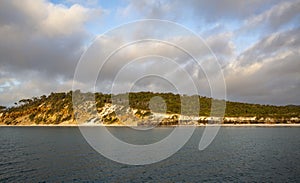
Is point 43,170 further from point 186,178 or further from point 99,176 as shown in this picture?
point 186,178

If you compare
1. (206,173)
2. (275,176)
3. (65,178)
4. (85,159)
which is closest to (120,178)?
(65,178)

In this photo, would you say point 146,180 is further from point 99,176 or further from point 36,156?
point 36,156

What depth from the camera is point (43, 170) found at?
44.2m

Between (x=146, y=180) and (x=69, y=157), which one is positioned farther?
(x=69, y=157)

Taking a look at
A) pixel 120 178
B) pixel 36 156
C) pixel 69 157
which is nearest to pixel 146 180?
pixel 120 178

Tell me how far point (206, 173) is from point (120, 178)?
13.3m

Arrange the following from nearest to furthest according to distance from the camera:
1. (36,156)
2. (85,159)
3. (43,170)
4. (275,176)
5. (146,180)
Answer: (146,180), (275,176), (43,170), (85,159), (36,156)

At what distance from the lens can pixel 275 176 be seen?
4062 centimetres

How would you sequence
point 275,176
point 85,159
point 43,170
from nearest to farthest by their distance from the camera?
point 275,176 < point 43,170 < point 85,159

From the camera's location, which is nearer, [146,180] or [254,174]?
[146,180]

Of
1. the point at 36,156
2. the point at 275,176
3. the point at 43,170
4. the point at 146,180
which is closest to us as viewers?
the point at 146,180

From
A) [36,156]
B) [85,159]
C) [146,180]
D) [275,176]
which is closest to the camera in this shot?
[146,180]

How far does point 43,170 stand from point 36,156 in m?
17.0

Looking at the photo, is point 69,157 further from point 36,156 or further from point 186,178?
point 186,178
